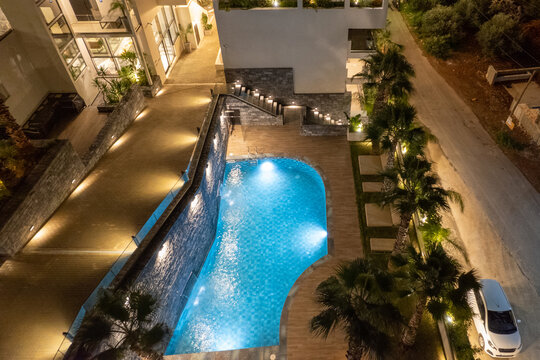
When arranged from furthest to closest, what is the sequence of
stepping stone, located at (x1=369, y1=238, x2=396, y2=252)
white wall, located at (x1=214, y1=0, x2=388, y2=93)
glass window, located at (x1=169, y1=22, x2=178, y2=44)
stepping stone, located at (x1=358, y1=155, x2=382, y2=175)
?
glass window, located at (x1=169, y1=22, x2=178, y2=44) < white wall, located at (x1=214, y1=0, x2=388, y2=93) < stepping stone, located at (x1=358, y1=155, x2=382, y2=175) < stepping stone, located at (x1=369, y1=238, x2=396, y2=252)

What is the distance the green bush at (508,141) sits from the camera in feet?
68.6

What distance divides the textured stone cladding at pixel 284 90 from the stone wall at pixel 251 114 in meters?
1.89

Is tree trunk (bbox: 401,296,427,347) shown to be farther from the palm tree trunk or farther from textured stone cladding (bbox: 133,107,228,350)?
the palm tree trunk

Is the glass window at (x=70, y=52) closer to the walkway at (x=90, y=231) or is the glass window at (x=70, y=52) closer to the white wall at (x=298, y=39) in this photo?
the walkway at (x=90, y=231)

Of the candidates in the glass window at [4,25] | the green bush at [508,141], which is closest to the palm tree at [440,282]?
the green bush at [508,141]

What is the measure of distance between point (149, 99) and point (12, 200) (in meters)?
10.5

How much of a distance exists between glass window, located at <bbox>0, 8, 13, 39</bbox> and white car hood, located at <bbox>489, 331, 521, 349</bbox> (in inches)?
1029

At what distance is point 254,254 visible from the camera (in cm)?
1702

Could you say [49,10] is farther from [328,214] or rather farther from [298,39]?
[328,214]

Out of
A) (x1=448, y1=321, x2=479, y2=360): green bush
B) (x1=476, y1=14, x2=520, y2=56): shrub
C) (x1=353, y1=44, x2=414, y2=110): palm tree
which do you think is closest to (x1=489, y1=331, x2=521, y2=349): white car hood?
(x1=448, y1=321, x2=479, y2=360): green bush

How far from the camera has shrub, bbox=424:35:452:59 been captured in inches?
1124

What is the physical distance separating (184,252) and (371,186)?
10.2 metres

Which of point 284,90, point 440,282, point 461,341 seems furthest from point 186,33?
point 461,341

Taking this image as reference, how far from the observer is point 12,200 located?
13.3 metres
